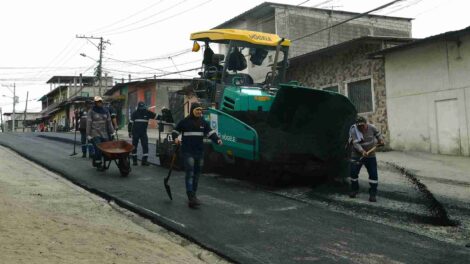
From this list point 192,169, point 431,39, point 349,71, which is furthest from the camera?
point 349,71

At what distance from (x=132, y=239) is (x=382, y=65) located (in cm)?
1472

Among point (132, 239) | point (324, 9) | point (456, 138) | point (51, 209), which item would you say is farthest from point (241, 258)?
point (324, 9)

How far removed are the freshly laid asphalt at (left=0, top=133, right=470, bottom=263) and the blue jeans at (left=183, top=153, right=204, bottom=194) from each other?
13.6 inches

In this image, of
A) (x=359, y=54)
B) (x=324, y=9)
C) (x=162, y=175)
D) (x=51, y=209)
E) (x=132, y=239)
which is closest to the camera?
(x=132, y=239)

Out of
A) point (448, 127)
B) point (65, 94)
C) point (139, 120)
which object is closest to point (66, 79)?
point (65, 94)

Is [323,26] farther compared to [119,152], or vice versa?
[323,26]

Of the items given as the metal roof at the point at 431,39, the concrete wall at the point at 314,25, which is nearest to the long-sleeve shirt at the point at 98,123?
the metal roof at the point at 431,39

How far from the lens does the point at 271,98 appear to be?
934cm

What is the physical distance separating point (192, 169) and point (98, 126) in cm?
454

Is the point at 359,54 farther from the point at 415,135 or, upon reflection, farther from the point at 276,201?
the point at 276,201

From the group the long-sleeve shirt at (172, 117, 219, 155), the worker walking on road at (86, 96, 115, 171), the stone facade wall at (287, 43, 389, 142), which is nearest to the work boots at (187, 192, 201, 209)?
the long-sleeve shirt at (172, 117, 219, 155)

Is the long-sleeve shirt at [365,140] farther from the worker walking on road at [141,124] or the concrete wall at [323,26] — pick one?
the concrete wall at [323,26]

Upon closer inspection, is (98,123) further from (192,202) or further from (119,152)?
(192,202)

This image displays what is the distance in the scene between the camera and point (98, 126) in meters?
11.3
